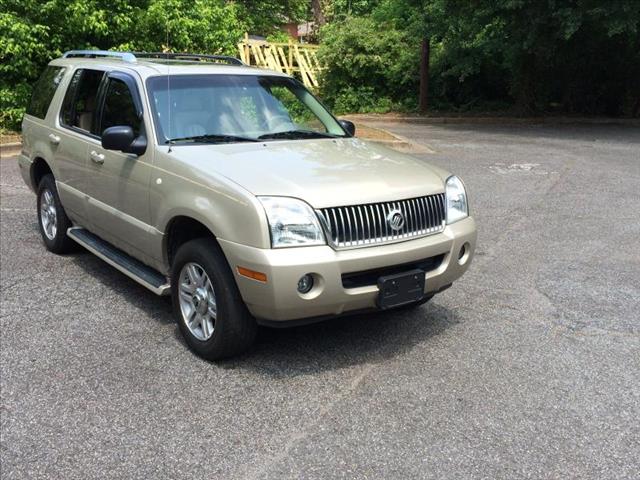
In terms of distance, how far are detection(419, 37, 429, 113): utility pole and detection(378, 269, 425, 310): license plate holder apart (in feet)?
51.6

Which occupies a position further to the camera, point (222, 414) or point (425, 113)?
point (425, 113)

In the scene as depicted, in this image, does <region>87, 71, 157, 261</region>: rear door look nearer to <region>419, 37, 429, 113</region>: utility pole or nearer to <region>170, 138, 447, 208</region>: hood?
<region>170, 138, 447, 208</region>: hood

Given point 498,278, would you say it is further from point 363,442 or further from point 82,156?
point 82,156

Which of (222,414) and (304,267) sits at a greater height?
(304,267)

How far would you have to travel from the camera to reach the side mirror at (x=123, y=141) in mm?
4414

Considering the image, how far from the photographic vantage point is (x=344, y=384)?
381cm

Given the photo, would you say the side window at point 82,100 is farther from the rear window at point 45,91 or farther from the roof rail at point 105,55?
the rear window at point 45,91

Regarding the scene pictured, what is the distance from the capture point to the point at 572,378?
391 cm

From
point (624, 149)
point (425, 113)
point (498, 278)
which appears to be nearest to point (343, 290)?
point (498, 278)

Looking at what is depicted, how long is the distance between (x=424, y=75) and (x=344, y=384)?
55.7 feet

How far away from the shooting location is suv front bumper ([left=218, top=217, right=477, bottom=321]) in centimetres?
354

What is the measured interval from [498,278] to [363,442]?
2912mm

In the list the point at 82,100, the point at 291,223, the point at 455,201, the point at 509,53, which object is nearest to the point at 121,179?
the point at 82,100

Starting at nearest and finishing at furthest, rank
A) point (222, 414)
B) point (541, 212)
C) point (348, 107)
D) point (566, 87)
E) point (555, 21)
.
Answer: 1. point (222, 414)
2. point (541, 212)
3. point (555, 21)
4. point (566, 87)
5. point (348, 107)
